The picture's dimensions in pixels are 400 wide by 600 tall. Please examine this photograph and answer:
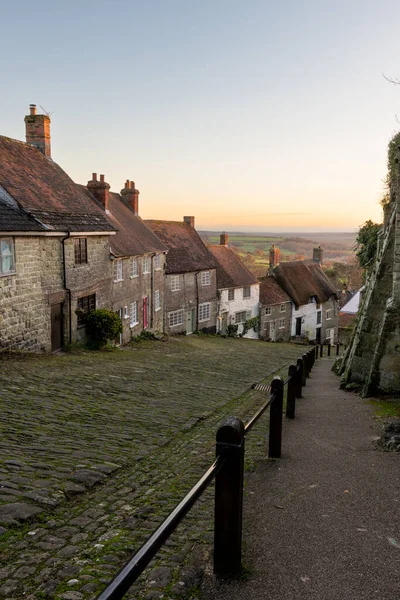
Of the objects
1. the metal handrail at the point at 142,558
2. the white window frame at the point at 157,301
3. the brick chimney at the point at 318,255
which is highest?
the brick chimney at the point at 318,255

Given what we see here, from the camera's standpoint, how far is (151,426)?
8930 mm

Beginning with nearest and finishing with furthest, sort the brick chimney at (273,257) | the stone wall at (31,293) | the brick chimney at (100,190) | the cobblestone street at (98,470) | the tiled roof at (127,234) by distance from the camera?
the cobblestone street at (98,470) < the stone wall at (31,293) < the tiled roof at (127,234) < the brick chimney at (100,190) < the brick chimney at (273,257)

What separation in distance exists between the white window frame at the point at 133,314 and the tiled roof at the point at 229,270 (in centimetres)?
1267

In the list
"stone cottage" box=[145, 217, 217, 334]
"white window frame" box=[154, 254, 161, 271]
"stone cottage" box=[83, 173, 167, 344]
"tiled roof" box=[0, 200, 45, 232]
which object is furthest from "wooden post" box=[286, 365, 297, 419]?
"stone cottage" box=[145, 217, 217, 334]

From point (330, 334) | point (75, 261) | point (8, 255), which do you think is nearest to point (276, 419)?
point (8, 255)

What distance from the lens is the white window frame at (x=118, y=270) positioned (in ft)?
78.7

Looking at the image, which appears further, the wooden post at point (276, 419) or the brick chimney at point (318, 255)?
the brick chimney at point (318, 255)

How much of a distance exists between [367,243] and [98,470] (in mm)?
18514

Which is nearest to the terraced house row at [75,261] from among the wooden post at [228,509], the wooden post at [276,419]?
the wooden post at [276,419]

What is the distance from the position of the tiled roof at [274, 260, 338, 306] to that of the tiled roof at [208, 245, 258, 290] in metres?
4.68

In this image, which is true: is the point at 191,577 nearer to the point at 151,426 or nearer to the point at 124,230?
the point at 151,426

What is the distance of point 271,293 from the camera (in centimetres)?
4388

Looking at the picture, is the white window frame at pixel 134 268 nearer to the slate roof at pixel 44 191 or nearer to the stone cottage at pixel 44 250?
the stone cottage at pixel 44 250

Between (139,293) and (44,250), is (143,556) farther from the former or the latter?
(139,293)
